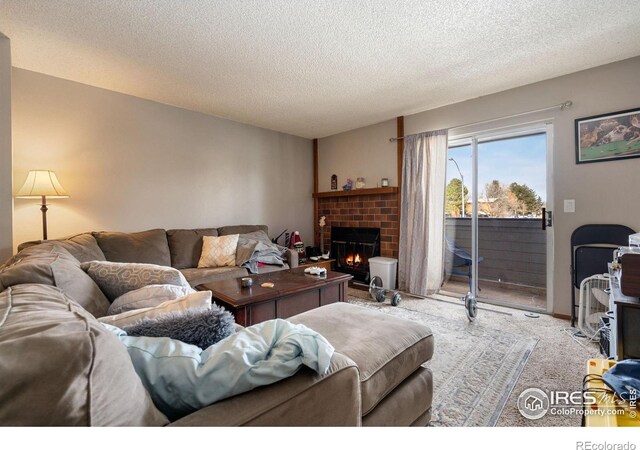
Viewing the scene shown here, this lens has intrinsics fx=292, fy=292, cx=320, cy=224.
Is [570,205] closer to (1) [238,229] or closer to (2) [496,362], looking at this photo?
(2) [496,362]

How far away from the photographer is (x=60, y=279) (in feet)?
3.69

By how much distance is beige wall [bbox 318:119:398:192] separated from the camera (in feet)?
13.8

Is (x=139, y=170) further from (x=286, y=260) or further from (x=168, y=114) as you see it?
(x=286, y=260)

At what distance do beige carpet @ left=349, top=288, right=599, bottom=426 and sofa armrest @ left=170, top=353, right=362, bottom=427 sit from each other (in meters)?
0.93

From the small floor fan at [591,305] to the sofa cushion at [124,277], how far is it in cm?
320

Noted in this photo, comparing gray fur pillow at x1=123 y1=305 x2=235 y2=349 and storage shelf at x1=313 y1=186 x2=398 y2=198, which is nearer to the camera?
gray fur pillow at x1=123 y1=305 x2=235 y2=349

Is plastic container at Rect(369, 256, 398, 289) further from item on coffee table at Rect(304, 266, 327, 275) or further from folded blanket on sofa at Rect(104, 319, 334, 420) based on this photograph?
folded blanket on sofa at Rect(104, 319, 334, 420)

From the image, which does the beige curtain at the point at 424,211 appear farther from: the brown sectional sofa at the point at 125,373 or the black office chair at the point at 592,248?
the brown sectional sofa at the point at 125,373

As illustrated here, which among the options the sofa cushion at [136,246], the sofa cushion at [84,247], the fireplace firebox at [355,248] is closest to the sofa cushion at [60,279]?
the sofa cushion at [84,247]

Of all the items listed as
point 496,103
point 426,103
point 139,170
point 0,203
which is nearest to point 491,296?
point 496,103

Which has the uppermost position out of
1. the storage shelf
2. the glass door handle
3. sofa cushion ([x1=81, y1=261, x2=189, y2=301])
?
the storage shelf

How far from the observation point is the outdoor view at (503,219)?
3.17m

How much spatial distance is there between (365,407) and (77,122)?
365 centimetres

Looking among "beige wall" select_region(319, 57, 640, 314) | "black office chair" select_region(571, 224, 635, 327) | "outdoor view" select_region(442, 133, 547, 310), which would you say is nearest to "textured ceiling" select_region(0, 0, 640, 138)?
"beige wall" select_region(319, 57, 640, 314)
